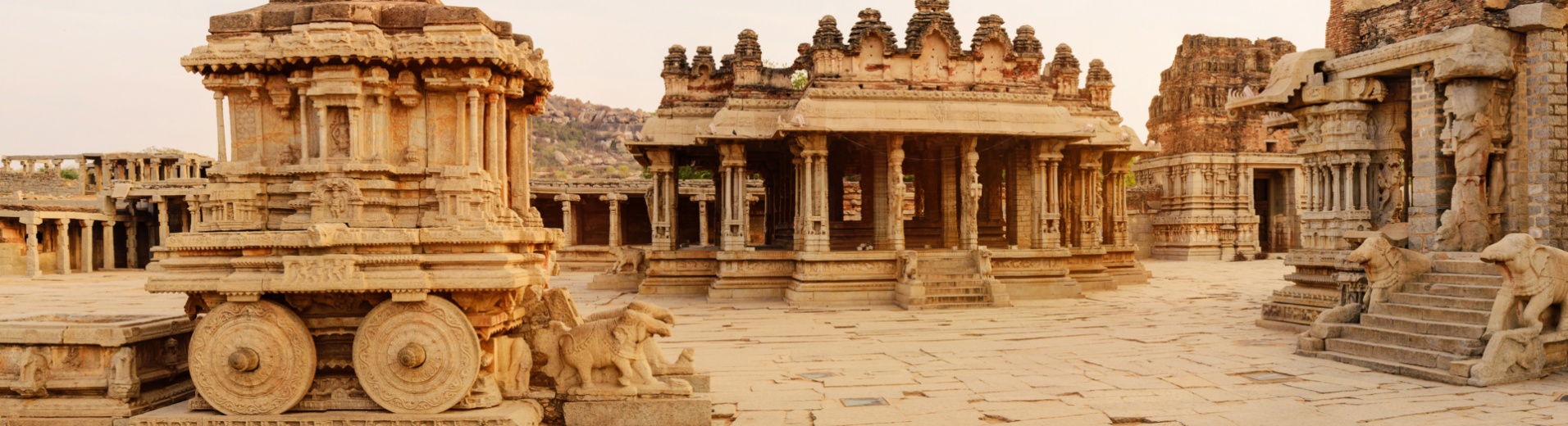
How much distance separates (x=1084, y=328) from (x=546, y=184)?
2333 centimetres

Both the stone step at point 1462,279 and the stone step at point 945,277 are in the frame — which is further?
the stone step at point 945,277

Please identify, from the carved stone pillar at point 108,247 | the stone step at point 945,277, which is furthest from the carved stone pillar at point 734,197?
the carved stone pillar at point 108,247

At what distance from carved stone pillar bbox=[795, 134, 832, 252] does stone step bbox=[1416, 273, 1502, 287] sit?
9.11 metres

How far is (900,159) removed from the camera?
16.5m

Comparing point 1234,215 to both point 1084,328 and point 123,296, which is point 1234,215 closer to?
point 1084,328

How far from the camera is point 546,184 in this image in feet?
105

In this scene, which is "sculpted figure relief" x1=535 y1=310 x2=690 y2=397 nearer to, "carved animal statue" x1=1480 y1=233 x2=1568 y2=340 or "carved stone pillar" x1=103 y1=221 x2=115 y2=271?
"carved animal statue" x1=1480 y1=233 x2=1568 y2=340

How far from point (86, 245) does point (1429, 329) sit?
1512 inches

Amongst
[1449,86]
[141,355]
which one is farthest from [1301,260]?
[141,355]

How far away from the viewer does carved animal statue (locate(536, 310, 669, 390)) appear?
252 inches

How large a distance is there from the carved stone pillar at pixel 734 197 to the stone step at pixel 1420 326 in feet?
35.7

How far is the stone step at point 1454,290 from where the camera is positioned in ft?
29.8

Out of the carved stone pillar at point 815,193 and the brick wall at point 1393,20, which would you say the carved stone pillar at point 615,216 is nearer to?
the carved stone pillar at point 815,193

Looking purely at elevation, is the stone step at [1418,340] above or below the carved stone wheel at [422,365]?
below
